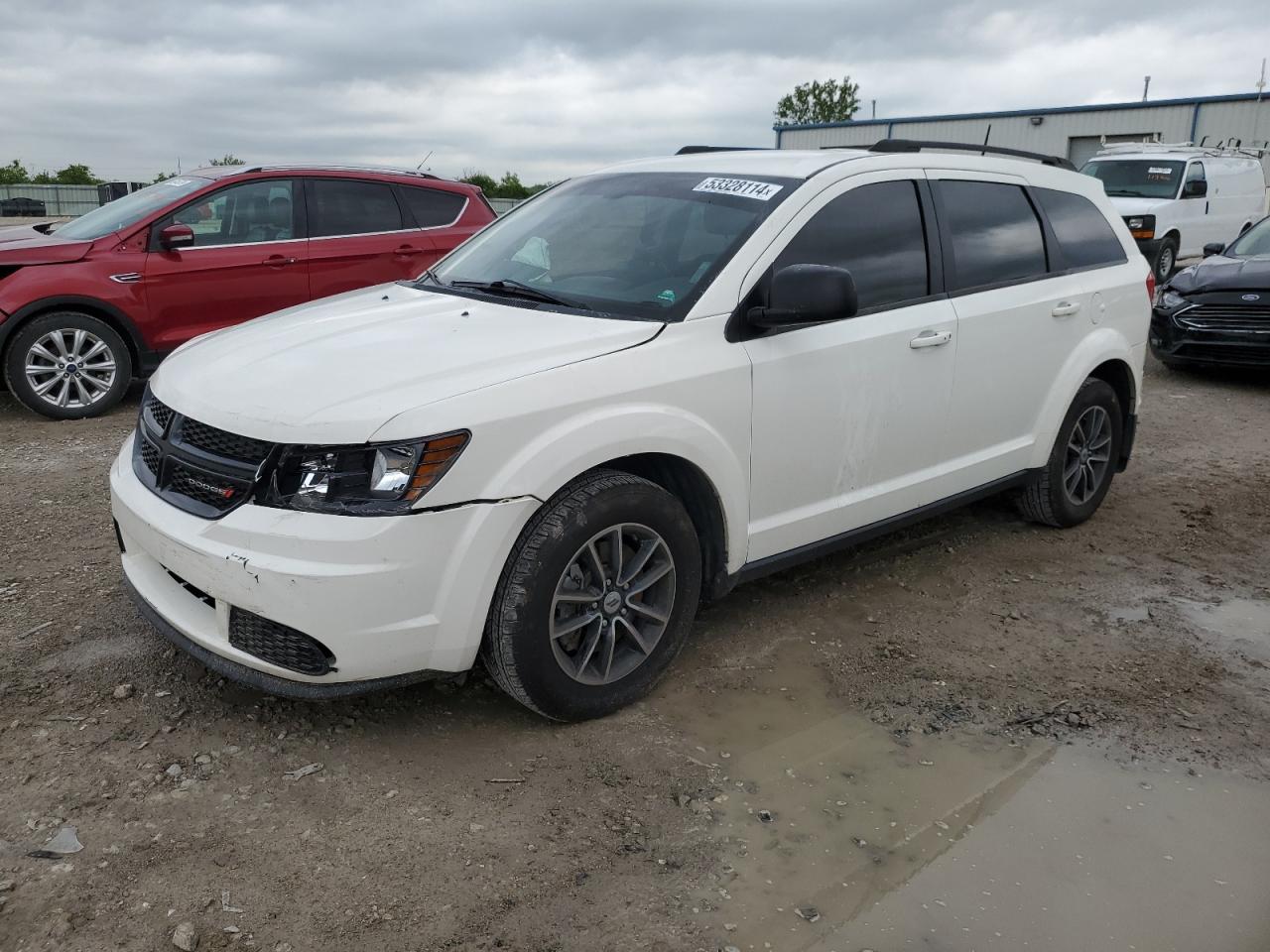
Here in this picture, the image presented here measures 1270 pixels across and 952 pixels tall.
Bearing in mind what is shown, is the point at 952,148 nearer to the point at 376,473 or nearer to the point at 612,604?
the point at 612,604

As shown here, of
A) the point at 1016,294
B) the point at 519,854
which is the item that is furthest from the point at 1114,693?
the point at 519,854

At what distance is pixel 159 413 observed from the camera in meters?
3.43

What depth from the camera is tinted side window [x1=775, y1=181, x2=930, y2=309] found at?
3.76 m

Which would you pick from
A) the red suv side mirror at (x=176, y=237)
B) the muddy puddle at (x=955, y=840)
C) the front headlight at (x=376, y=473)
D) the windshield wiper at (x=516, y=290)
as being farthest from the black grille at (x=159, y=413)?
the red suv side mirror at (x=176, y=237)

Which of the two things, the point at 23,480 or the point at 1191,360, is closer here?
the point at 23,480

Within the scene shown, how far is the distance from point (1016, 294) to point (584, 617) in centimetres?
250

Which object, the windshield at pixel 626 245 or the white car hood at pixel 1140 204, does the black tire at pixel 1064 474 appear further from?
the white car hood at pixel 1140 204

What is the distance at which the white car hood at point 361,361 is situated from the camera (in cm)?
289

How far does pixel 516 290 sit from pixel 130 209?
516 cm

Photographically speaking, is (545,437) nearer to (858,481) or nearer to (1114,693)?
(858,481)

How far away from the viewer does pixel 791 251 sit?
367 cm

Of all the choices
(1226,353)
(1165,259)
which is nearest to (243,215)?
(1226,353)

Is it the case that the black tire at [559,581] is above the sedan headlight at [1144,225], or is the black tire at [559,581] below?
below

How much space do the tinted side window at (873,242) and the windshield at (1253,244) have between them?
6.91 m
